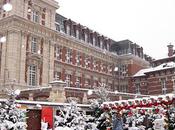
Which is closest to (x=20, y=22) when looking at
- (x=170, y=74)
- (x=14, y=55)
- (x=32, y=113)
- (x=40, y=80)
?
(x=14, y=55)

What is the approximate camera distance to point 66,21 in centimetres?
4303

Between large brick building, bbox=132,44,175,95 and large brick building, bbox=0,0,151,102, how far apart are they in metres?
2.74

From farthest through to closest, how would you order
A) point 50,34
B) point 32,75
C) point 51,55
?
point 51,55 < point 50,34 < point 32,75

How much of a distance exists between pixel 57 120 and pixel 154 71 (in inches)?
1104

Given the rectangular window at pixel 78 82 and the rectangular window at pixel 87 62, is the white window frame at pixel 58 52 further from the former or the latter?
the rectangular window at pixel 87 62

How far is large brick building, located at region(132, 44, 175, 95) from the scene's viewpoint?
4353 cm

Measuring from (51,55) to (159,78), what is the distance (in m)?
15.3

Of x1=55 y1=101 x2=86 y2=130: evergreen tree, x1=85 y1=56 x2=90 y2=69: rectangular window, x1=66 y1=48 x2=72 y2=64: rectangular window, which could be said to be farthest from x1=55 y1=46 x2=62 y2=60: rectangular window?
x1=55 y1=101 x2=86 y2=130: evergreen tree

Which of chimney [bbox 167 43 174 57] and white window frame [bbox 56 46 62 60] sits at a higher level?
chimney [bbox 167 43 174 57]

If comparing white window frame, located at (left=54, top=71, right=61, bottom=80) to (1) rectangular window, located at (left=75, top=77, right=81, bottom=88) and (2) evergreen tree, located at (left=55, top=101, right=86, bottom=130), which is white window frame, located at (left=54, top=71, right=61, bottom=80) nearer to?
(1) rectangular window, located at (left=75, top=77, right=81, bottom=88)

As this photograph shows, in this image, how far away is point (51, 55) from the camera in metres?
38.2

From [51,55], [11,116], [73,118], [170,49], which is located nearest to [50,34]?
[51,55]

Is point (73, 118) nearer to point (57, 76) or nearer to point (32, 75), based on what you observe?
point (32, 75)

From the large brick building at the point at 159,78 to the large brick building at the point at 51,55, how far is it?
274 cm
